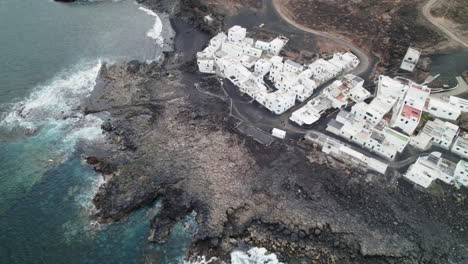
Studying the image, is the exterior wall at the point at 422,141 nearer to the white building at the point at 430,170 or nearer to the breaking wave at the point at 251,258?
the white building at the point at 430,170

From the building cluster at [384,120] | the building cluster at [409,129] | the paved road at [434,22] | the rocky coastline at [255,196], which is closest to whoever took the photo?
the rocky coastline at [255,196]

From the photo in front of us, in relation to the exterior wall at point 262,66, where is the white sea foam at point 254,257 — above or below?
below

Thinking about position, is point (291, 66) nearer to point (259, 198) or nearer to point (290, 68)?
point (290, 68)

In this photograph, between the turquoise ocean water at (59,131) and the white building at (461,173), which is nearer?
the turquoise ocean water at (59,131)

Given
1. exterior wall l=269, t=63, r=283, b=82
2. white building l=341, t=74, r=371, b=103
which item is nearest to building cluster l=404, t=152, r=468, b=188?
white building l=341, t=74, r=371, b=103

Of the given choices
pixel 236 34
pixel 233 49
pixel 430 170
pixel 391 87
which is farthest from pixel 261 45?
pixel 430 170

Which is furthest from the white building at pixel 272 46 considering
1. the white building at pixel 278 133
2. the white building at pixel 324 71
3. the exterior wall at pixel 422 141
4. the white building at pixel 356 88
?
the exterior wall at pixel 422 141
